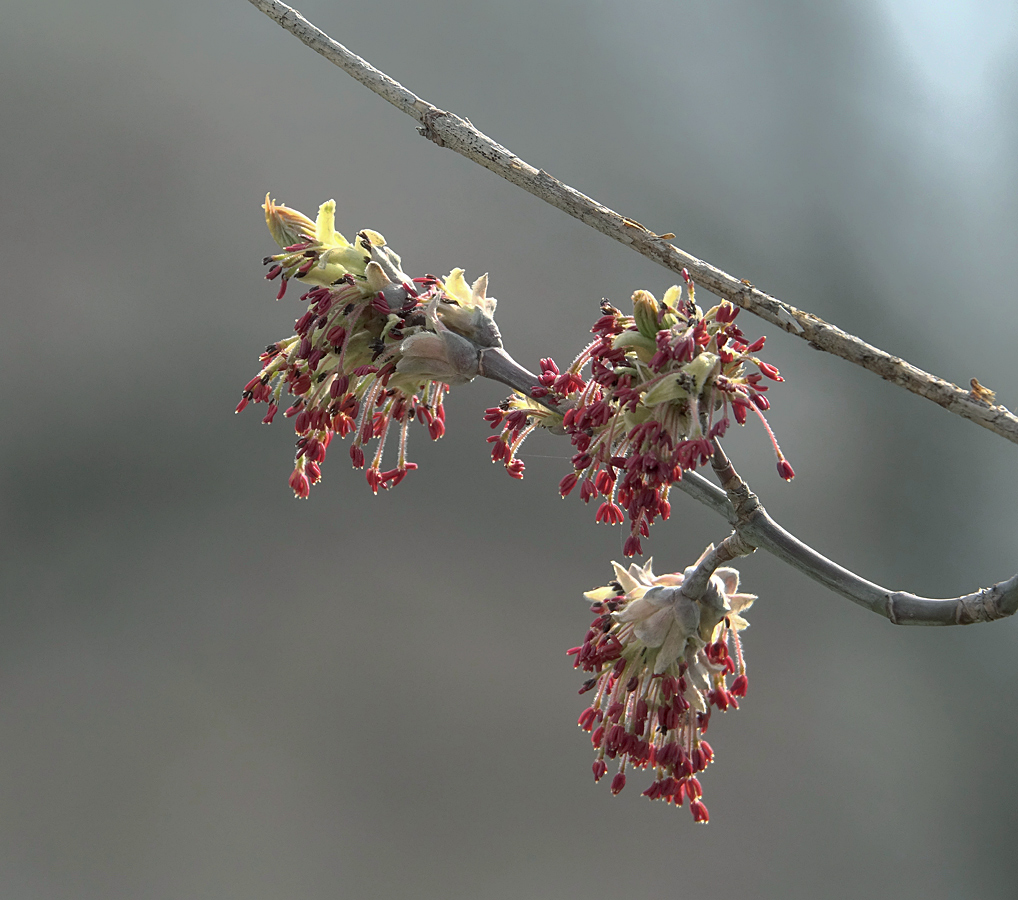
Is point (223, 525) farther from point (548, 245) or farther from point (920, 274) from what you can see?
point (920, 274)

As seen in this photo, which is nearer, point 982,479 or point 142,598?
point 142,598

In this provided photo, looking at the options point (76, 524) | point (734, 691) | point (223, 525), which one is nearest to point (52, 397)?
point (76, 524)

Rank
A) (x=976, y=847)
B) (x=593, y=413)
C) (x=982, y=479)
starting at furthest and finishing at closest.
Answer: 1. (x=982, y=479)
2. (x=976, y=847)
3. (x=593, y=413)

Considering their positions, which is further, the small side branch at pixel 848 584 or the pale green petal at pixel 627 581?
the pale green petal at pixel 627 581

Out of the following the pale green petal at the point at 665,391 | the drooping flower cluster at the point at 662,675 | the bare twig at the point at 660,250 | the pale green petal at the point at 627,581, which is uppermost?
the bare twig at the point at 660,250

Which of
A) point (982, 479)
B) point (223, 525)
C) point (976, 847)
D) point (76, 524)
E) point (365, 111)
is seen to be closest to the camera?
point (76, 524)

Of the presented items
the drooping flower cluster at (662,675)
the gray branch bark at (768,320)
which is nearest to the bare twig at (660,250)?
the gray branch bark at (768,320)

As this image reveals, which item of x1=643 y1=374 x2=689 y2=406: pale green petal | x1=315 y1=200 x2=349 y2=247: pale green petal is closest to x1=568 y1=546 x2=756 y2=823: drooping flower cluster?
x1=643 y1=374 x2=689 y2=406: pale green petal

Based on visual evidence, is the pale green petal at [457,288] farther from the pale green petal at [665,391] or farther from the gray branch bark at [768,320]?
the pale green petal at [665,391]
